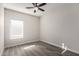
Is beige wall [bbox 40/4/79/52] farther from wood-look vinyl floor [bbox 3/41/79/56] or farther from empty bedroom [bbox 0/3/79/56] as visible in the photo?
wood-look vinyl floor [bbox 3/41/79/56]

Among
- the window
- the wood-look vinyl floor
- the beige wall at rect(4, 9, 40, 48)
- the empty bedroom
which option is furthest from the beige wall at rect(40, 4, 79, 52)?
the window

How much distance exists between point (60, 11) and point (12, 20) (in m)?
3.44

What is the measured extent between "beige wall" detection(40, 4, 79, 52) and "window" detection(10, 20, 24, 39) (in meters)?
2.29

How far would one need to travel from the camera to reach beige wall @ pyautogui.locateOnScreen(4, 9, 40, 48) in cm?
386

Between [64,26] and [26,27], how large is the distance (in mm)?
3077

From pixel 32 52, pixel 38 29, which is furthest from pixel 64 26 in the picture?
pixel 38 29

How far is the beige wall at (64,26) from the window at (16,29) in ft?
7.53

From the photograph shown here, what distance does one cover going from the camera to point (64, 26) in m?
3.50

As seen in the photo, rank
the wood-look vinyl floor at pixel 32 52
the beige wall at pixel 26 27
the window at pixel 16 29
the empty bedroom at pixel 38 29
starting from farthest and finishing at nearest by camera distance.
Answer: the window at pixel 16 29 → the beige wall at pixel 26 27 → the empty bedroom at pixel 38 29 → the wood-look vinyl floor at pixel 32 52

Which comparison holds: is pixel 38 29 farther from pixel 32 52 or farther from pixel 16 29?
pixel 32 52

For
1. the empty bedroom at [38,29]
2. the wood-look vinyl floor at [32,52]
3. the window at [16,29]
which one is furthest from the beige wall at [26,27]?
the wood-look vinyl floor at [32,52]

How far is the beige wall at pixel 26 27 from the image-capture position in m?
3.86

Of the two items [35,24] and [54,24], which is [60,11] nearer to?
[54,24]

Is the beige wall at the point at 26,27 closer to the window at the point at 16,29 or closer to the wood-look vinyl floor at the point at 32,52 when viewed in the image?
the window at the point at 16,29
